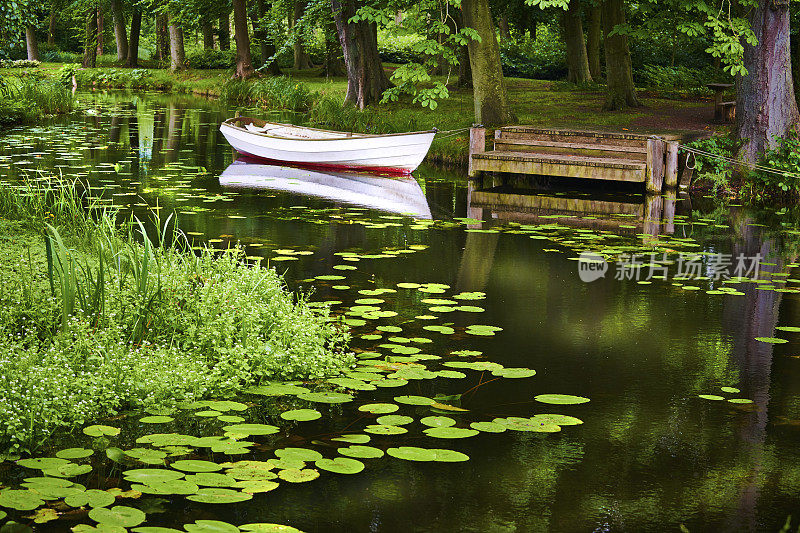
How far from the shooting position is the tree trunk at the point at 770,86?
53.8 feet

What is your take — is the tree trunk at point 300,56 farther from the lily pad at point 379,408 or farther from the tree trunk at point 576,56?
the lily pad at point 379,408

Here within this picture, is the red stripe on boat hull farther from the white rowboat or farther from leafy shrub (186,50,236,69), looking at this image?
leafy shrub (186,50,236,69)

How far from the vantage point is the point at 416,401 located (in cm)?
584

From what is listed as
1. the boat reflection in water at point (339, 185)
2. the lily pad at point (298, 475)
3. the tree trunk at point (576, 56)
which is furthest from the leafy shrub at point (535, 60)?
the lily pad at point (298, 475)

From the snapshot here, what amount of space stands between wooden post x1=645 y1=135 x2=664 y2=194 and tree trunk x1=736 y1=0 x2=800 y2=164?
1570 mm

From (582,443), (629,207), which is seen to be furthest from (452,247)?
(582,443)

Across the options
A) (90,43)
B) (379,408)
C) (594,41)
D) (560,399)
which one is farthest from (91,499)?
(90,43)

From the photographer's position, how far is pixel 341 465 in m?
4.86

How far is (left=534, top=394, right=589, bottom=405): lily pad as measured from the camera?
19.7ft

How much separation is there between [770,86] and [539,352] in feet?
38.0

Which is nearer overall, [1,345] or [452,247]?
[1,345]

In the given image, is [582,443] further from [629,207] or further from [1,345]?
[629,207]

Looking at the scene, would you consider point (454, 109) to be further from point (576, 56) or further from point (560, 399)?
point (560, 399)

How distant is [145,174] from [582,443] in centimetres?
1376
